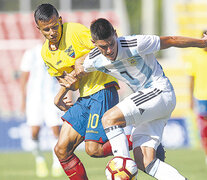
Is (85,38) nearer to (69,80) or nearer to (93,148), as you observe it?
(69,80)

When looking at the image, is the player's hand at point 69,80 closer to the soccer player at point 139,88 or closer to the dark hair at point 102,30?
the soccer player at point 139,88

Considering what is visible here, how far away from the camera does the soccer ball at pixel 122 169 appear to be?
552cm

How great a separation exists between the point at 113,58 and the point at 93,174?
406cm

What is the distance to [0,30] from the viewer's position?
77.2 feet

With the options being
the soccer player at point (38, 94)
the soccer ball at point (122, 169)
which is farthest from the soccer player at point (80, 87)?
the soccer player at point (38, 94)

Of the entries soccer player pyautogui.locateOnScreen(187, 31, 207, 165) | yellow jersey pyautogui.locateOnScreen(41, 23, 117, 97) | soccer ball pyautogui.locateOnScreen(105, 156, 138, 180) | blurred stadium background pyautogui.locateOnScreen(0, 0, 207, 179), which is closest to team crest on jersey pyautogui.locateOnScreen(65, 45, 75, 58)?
yellow jersey pyautogui.locateOnScreen(41, 23, 117, 97)

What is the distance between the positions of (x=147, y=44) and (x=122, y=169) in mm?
1205

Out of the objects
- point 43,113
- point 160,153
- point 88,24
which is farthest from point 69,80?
point 88,24

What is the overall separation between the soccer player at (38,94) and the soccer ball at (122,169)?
15.2ft

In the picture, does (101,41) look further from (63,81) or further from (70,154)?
(70,154)

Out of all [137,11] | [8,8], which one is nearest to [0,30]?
[8,8]

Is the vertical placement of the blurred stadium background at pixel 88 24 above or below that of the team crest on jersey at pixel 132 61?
below

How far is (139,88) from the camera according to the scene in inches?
235

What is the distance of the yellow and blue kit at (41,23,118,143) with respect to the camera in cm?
633
